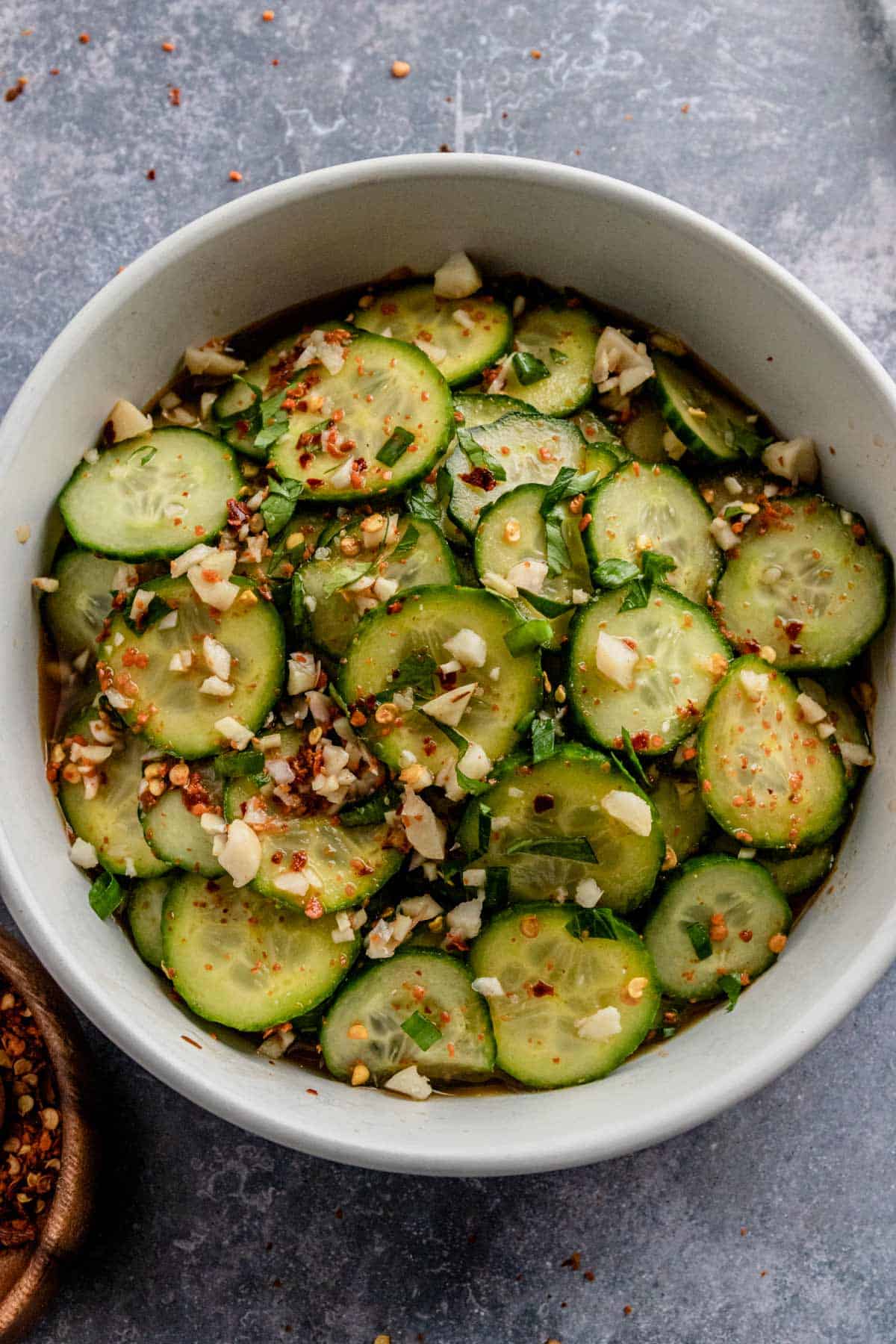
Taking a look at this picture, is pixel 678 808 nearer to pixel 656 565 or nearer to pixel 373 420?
pixel 656 565

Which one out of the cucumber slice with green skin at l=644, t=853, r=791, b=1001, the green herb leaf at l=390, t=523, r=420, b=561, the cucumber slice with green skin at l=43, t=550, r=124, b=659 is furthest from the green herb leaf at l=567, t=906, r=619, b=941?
the cucumber slice with green skin at l=43, t=550, r=124, b=659

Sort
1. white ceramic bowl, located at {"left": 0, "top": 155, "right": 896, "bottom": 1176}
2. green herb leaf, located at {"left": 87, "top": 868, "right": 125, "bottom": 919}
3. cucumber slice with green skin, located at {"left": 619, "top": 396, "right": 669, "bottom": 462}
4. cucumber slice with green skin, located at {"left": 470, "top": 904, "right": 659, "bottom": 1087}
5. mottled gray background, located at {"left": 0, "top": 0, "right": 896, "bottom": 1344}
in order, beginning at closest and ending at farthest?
white ceramic bowl, located at {"left": 0, "top": 155, "right": 896, "bottom": 1176} → cucumber slice with green skin, located at {"left": 470, "top": 904, "right": 659, "bottom": 1087} → green herb leaf, located at {"left": 87, "top": 868, "right": 125, "bottom": 919} → cucumber slice with green skin, located at {"left": 619, "top": 396, "right": 669, "bottom": 462} → mottled gray background, located at {"left": 0, "top": 0, "right": 896, "bottom": 1344}

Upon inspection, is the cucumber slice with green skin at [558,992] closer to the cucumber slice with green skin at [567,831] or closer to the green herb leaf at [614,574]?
the cucumber slice with green skin at [567,831]

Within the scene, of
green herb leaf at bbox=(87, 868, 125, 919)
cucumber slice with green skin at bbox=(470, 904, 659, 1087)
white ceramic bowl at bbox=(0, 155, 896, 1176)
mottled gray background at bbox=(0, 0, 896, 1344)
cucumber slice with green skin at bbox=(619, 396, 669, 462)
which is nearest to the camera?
white ceramic bowl at bbox=(0, 155, 896, 1176)

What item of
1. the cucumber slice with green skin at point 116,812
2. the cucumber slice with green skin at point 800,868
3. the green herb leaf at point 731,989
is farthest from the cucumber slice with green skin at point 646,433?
the cucumber slice with green skin at point 116,812

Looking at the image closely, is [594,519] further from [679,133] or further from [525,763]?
[679,133]

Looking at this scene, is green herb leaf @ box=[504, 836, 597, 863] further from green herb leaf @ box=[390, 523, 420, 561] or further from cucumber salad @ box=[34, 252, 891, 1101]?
green herb leaf @ box=[390, 523, 420, 561]
